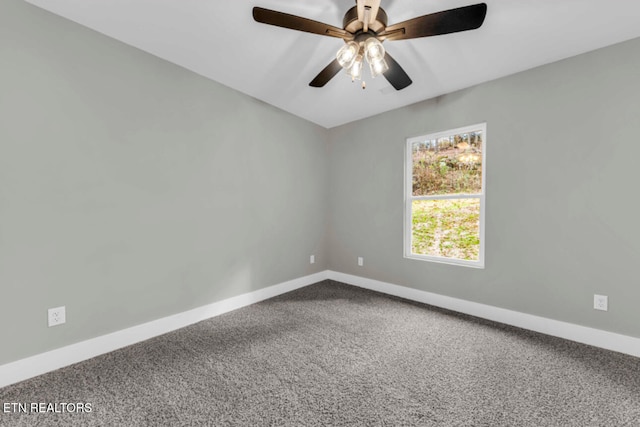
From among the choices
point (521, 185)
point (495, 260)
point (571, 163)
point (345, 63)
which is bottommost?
point (495, 260)

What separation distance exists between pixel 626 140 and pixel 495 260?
1.33m

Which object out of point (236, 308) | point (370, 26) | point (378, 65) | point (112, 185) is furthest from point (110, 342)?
point (370, 26)

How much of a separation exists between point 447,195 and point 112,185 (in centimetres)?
319

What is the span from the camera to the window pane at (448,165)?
9.37 feet

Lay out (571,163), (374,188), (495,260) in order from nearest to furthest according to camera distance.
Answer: (571,163) < (495,260) < (374,188)

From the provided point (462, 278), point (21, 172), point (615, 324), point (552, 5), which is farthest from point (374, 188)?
point (21, 172)

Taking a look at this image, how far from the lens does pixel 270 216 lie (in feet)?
11.0

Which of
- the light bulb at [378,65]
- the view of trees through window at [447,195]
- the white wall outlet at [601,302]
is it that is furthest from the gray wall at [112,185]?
the white wall outlet at [601,302]

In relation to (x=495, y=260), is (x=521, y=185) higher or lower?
higher

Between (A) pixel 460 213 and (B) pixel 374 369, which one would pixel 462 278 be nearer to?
(A) pixel 460 213

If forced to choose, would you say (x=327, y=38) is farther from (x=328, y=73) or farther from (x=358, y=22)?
(x=358, y=22)

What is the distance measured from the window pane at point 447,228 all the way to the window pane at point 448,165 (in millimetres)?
147

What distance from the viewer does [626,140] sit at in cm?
205

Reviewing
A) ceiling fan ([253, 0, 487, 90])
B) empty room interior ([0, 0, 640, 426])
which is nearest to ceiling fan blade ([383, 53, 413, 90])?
empty room interior ([0, 0, 640, 426])
